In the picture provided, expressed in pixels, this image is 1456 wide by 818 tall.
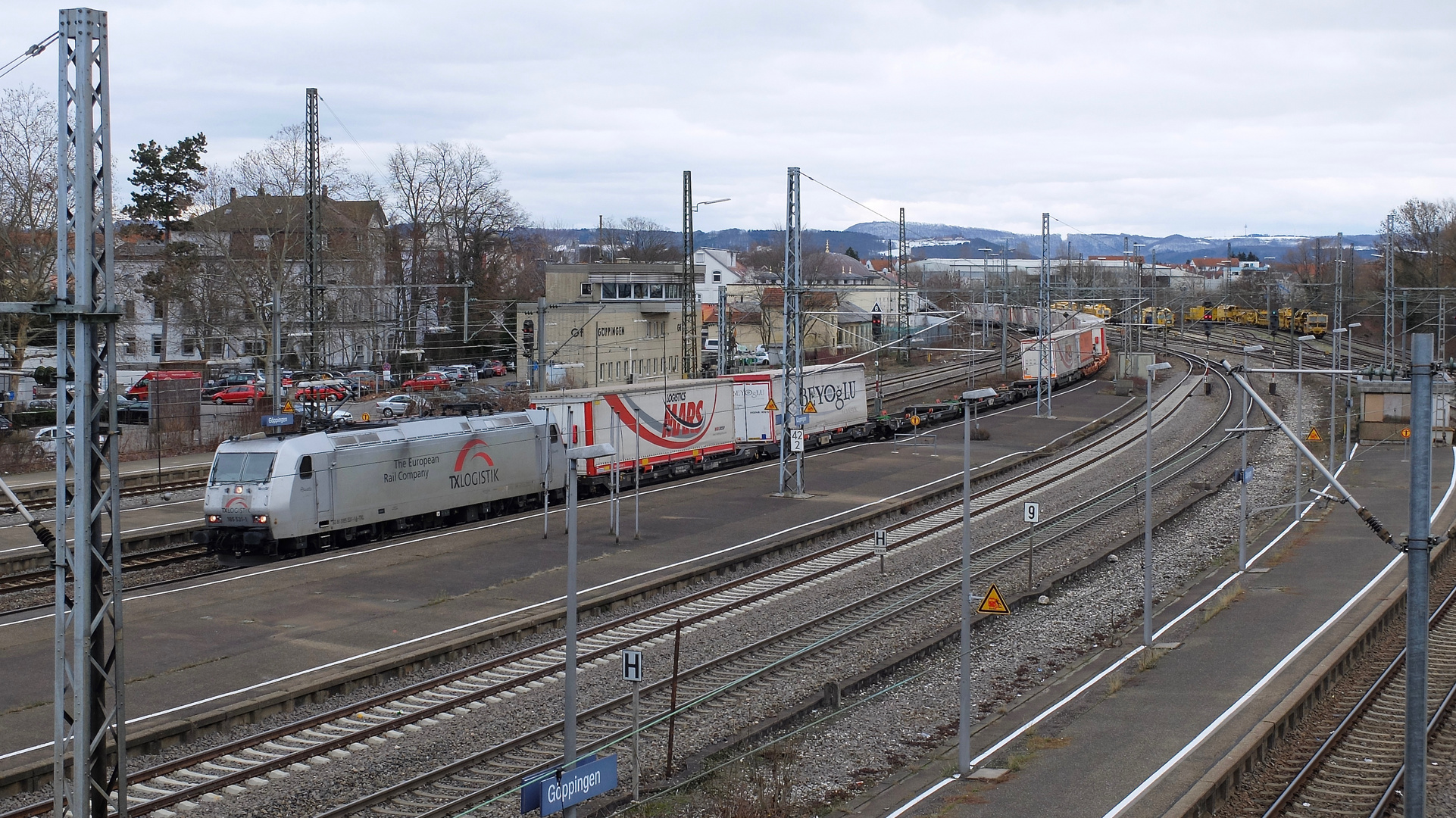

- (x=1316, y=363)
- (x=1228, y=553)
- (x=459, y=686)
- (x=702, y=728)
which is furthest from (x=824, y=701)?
(x=1316, y=363)

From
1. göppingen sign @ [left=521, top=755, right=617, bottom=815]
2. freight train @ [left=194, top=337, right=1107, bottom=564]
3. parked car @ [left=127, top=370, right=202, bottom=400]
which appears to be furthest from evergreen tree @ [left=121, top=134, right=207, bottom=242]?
göppingen sign @ [left=521, top=755, right=617, bottom=815]

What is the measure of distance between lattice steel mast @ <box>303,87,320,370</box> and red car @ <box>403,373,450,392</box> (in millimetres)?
20378

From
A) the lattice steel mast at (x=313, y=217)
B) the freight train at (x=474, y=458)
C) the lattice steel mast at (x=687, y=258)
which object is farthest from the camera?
the lattice steel mast at (x=687, y=258)

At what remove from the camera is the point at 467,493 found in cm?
2991

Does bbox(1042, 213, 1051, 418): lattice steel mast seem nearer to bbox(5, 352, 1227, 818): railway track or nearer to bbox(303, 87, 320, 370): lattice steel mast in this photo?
bbox(5, 352, 1227, 818): railway track

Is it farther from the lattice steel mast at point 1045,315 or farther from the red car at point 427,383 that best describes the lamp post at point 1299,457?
the red car at point 427,383

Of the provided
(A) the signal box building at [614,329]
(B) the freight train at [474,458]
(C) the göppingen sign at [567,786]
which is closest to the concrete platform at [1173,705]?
(C) the göppingen sign at [567,786]

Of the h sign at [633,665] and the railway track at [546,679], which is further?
the railway track at [546,679]

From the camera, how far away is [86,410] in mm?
9609

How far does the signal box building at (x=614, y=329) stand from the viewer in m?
59.4

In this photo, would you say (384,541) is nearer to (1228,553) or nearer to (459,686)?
(459,686)

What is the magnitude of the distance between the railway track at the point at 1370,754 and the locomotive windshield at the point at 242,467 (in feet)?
65.3

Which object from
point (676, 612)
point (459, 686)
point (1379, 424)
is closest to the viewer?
point (459, 686)

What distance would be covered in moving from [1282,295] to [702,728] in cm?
8307
